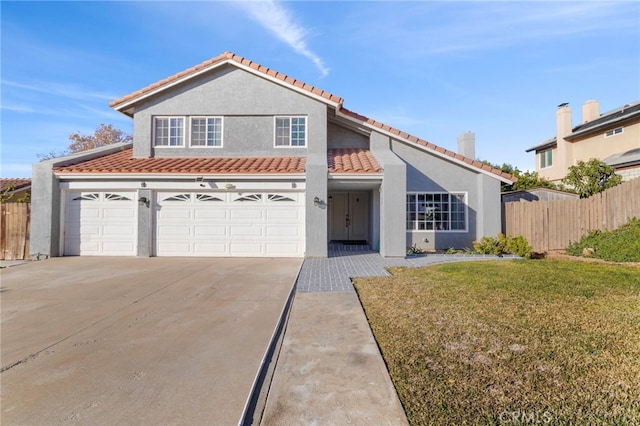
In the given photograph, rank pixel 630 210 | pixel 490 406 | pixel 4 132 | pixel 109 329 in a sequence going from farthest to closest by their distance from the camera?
1. pixel 4 132
2. pixel 630 210
3. pixel 109 329
4. pixel 490 406

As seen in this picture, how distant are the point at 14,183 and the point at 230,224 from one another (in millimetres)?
11975

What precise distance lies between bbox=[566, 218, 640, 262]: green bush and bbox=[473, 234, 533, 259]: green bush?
5.96 ft

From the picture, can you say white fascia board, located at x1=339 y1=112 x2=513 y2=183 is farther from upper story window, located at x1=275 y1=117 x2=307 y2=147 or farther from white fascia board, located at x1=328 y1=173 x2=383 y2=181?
white fascia board, located at x1=328 y1=173 x2=383 y2=181

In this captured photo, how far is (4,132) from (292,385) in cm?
1870

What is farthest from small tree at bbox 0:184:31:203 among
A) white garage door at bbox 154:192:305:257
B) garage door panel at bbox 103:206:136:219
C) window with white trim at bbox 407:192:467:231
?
window with white trim at bbox 407:192:467:231

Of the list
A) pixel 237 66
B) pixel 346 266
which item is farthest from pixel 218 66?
pixel 346 266

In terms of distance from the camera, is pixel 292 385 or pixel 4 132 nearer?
pixel 292 385

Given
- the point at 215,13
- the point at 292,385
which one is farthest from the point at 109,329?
the point at 215,13

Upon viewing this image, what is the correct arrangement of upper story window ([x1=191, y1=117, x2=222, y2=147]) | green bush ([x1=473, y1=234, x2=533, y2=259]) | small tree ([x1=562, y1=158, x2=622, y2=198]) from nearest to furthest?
green bush ([x1=473, y1=234, x2=533, y2=259])
upper story window ([x1=191, y1=117, x2=222, y2=147])
small tree ([x1=562, y1=158, x2=622, y2=198])

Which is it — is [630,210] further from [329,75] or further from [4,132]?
[4,132]

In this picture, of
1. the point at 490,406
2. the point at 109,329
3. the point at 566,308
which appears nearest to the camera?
the point at 490,406

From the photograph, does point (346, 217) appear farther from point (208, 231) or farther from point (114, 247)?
point (114, 247)

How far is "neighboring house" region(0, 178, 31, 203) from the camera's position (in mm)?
12562

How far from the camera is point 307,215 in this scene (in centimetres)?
1109
